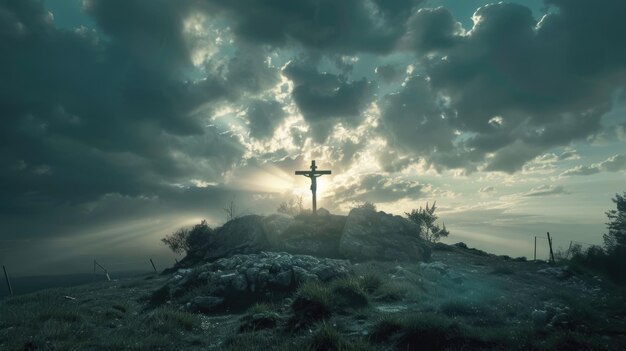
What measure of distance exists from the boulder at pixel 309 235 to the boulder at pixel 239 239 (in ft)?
3.19

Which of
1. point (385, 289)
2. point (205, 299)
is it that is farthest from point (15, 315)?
point (385, 289)

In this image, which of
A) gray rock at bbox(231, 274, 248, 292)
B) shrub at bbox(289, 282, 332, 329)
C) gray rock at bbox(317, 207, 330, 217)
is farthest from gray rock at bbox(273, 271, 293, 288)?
gray rock at bbox(317, 207, 330, 217)

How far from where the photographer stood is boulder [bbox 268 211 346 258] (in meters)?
28.9

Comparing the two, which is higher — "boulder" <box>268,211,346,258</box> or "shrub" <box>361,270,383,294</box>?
"boulder" <box>268,211,346,258</box>

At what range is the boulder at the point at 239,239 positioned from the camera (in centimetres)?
3041

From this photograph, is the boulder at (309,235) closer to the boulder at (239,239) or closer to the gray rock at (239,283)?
the boulder at (239,239)

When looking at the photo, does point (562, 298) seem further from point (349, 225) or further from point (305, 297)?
point (349, 225)

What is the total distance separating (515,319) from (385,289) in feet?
15.4

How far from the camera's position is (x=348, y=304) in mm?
12367

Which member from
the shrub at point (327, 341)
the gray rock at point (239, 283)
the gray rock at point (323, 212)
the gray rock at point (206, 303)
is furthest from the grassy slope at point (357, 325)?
the gray rock at point (323, 212)

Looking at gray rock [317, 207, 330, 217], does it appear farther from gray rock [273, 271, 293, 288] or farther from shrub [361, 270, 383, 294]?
shrub [361, 270, 383, 294]

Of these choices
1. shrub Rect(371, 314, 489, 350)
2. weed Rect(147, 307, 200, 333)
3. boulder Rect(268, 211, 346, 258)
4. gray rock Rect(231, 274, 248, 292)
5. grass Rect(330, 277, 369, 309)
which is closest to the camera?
shrub Rect(371, 314, 489, 350)

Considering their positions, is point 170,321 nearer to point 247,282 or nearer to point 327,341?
point 327,341

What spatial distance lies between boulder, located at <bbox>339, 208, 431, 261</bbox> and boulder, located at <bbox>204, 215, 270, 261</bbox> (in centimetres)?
678
